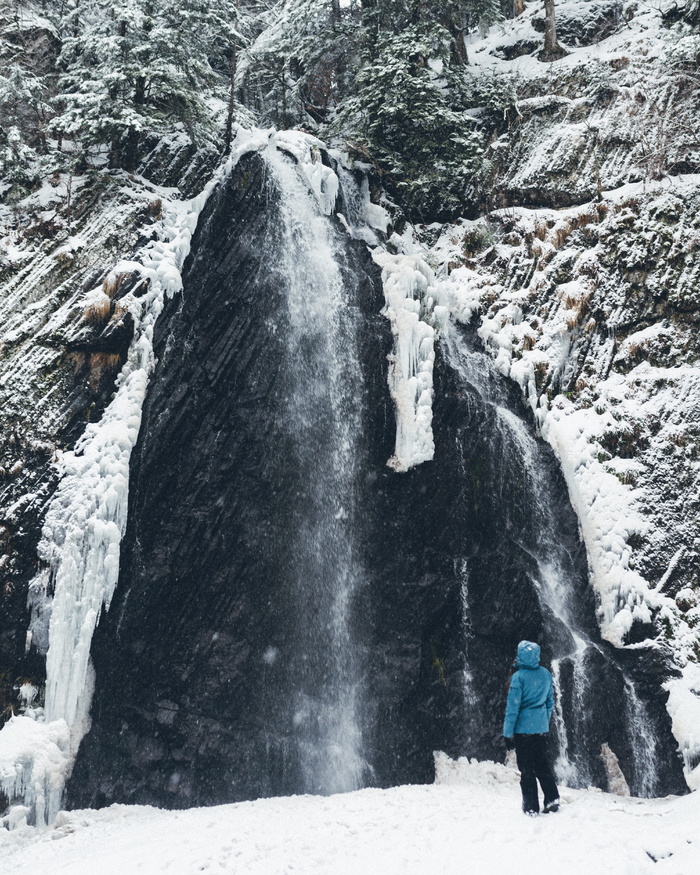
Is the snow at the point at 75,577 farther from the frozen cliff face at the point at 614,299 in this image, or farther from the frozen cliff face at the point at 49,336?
the frozen cliff face at the point at 614,299

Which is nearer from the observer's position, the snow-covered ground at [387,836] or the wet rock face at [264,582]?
the snow-covered ground at [387,836]

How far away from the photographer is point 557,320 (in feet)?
36.9

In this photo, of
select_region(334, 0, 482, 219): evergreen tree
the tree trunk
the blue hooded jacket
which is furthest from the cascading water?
the tree trunk

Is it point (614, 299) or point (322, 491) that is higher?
point (614, 299)

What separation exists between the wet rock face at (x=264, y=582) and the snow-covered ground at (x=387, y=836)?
0.68 m

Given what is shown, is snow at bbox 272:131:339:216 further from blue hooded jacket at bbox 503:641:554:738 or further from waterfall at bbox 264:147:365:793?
blue hooded jacket at bbox 503:641:554:738

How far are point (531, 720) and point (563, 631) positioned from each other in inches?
192

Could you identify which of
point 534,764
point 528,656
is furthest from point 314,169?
point 534,764

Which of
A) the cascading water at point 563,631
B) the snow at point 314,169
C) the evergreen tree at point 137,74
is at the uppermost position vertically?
the evergreen tree at point 137,74

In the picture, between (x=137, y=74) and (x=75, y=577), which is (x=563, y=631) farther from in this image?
(x=137, y=74)

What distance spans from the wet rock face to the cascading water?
3.9 inches

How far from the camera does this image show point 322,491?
998 centimetres

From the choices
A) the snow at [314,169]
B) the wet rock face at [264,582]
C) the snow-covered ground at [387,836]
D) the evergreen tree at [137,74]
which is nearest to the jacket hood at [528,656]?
the snow-covered ground at [387,836]

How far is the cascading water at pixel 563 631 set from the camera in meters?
8.52
